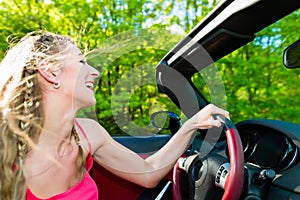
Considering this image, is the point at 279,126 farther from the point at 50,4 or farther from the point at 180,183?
the point at 50,4

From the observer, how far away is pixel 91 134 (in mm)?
1874

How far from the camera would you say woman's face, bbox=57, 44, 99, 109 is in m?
1.53

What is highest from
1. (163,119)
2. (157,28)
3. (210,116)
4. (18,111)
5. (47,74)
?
(157,28)

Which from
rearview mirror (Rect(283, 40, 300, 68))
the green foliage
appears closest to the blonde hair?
rearview mirror (Rect(283, 40, 300, 68))

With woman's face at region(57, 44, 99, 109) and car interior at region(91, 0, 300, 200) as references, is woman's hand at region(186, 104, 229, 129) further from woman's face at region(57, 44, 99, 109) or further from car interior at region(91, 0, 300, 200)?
woman's face at region(57, 44, 99, 109)

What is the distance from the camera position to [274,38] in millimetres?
6633

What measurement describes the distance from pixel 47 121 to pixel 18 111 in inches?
4.9

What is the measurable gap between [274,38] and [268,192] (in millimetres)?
5479

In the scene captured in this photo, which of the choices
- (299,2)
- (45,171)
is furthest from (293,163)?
(45,171)

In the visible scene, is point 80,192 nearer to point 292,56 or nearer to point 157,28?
point 292,56

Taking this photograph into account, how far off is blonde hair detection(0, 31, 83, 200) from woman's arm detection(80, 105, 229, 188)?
0.38 m

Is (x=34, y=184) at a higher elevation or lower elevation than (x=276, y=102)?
higher

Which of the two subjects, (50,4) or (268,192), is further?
(50,4)

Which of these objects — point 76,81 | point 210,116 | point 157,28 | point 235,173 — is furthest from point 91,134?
point 157,28
